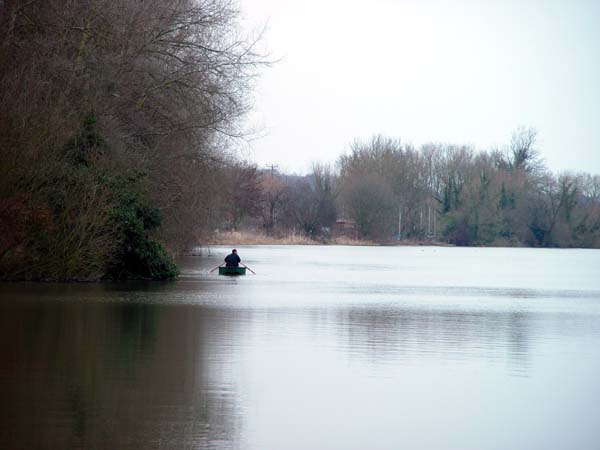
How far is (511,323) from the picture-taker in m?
22.3

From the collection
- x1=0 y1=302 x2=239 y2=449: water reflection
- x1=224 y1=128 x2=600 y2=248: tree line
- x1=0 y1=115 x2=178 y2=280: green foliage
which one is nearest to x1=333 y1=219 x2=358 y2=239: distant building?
x1=224 y1=128 x2=600 y2=248: tree line

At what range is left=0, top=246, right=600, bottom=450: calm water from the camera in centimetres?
980

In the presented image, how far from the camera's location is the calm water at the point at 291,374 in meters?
9.80

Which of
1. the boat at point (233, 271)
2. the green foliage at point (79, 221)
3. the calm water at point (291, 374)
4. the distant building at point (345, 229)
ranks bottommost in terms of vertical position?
the calm water at point (291, 374)

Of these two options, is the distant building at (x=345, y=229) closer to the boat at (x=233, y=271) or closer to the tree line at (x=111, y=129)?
the tree line at (x=111, y=129)

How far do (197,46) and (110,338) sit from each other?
73.9 feet

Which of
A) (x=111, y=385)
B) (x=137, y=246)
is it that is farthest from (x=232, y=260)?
(x=111, y=385)

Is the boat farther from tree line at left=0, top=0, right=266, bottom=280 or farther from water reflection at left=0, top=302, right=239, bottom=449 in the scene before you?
water reflection at left=0, top=302, right=239, bottom=449

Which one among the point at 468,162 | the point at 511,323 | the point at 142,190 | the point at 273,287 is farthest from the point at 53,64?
the point at 468,162

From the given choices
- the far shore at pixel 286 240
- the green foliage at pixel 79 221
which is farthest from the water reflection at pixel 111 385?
the far shore at pixel 286 240

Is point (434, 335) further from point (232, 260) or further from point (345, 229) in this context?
point (345, 229)

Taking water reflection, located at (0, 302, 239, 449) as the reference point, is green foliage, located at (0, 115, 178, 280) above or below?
above

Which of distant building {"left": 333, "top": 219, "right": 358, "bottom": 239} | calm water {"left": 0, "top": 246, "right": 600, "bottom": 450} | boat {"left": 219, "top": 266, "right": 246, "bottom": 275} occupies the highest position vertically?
distant building {"left": 333, "top": 219, "right": 358, "bottom": 239}

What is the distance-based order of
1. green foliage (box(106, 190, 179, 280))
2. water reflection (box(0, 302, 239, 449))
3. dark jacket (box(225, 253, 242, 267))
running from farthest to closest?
dark jacket (box(225, 253, 242, 267)) → green foliage (box(106, 190, 179, 280)) → water reflection (box(0, 302, 239, 449))
